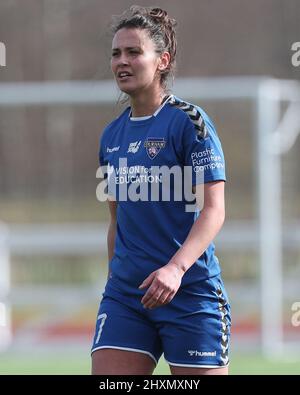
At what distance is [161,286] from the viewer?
3678 mm

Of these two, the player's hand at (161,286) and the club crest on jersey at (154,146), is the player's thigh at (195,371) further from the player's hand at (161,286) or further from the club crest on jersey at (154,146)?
the club crest on jersey at (154,146)

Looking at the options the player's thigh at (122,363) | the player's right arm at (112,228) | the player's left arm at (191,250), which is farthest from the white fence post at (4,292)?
the player's left arm at (191,250)

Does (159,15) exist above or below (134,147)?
above

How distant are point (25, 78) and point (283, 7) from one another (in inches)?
245

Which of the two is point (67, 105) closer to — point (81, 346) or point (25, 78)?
point (81, 346)

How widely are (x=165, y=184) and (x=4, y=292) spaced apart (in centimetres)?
535

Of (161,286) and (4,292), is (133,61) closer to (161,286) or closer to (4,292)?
(161,286)

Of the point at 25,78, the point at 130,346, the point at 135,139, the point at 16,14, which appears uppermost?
the point at 16,14

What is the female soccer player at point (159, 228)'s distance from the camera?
3.91 metres

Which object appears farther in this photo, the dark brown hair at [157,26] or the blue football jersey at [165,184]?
the dark brown hair at [157,26]

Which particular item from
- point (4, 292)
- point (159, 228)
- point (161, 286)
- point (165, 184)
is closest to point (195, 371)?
point (161, 286)

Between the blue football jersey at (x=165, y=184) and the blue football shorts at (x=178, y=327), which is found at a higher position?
the blue football jersey at (x=165, y=184)
